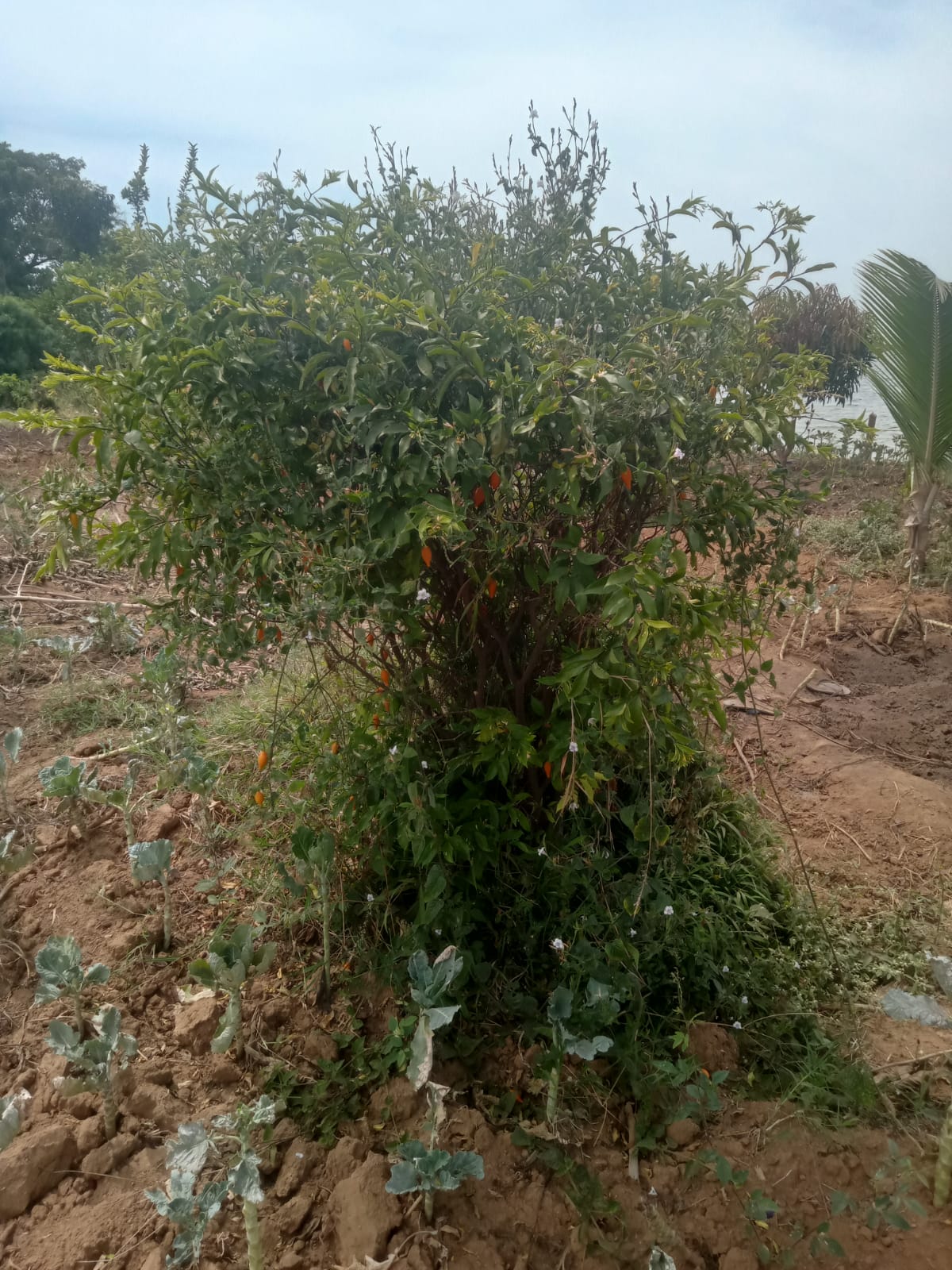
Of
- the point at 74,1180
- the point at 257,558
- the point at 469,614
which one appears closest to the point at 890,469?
the point at 469,614

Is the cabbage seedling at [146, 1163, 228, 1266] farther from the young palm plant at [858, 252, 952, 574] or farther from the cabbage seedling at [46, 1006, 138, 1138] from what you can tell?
the young palm plant at [858, 252, 952, 574]

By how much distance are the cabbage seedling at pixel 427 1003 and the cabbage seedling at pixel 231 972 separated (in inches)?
16.1

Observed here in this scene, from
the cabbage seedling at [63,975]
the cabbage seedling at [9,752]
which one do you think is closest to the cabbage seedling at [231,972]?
the cabbage seedling at [63,975]

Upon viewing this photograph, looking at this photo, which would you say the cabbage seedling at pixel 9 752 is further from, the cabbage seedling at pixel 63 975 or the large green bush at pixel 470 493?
the large green bush at pixel 470 493

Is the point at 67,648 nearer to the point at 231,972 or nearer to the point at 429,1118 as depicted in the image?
Answer: the point at 231,972

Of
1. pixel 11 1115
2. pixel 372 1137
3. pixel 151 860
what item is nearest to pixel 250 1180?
pixel 372 1137

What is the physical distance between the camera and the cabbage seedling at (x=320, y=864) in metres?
1.98

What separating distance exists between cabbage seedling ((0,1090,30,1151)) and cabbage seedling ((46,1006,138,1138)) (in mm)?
82

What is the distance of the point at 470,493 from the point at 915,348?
467 centimetres

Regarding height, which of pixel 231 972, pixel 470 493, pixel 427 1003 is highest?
pixel 470 493

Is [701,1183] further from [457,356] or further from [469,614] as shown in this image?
[457,356]

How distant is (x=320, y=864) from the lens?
1994 mm

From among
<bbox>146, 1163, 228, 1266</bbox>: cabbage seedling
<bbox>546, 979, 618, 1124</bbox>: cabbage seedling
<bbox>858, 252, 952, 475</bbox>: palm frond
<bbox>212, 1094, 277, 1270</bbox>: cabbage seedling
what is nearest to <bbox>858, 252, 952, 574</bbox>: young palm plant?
<bbox>858, 252, 952, 475</bbox>: palm frond

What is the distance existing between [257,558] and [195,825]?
4.50 ft
